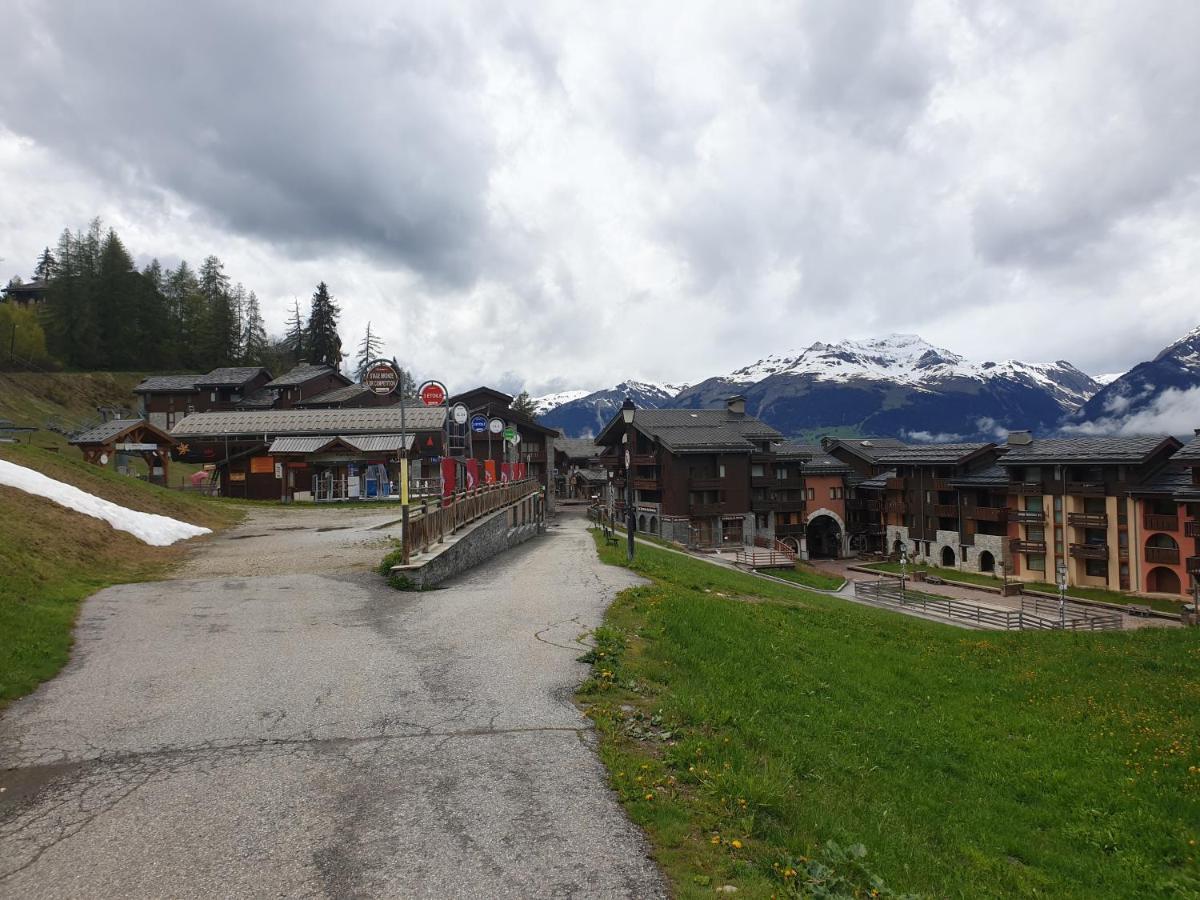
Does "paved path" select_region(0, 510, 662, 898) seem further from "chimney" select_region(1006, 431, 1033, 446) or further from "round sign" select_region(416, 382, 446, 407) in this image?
"chimney" select_region(1006, 431, 1033, 446)

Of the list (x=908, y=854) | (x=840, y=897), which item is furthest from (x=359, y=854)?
(x=908, y=854)

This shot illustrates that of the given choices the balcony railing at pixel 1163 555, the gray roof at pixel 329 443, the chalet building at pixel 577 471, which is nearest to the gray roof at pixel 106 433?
the gray roof at pixel 329 443

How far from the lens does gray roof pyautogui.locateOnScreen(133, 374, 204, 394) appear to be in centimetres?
7550

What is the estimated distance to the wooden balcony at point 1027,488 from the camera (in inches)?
2030

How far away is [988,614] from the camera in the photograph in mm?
34875

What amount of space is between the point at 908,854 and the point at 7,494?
2368cm

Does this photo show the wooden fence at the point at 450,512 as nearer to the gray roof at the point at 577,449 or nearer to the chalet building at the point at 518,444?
the chalet building at the point at 518,444

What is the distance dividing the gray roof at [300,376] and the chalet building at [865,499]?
225 ft

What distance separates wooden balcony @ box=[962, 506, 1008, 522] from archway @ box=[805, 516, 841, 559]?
55.5 ft

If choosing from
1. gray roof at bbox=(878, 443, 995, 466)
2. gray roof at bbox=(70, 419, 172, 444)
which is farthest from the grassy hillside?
gray roof at bbox=(878, 443, 995, 466)

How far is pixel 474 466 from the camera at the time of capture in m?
28.1

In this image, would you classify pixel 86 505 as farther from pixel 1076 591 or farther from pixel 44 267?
pixel 44 267

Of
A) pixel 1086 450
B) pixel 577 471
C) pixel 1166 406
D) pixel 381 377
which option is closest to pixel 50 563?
pixel 381 377

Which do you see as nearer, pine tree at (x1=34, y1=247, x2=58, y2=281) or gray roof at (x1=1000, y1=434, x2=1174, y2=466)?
gray roof at (x1=1000, y1=434, x2=1174, y2=466)
